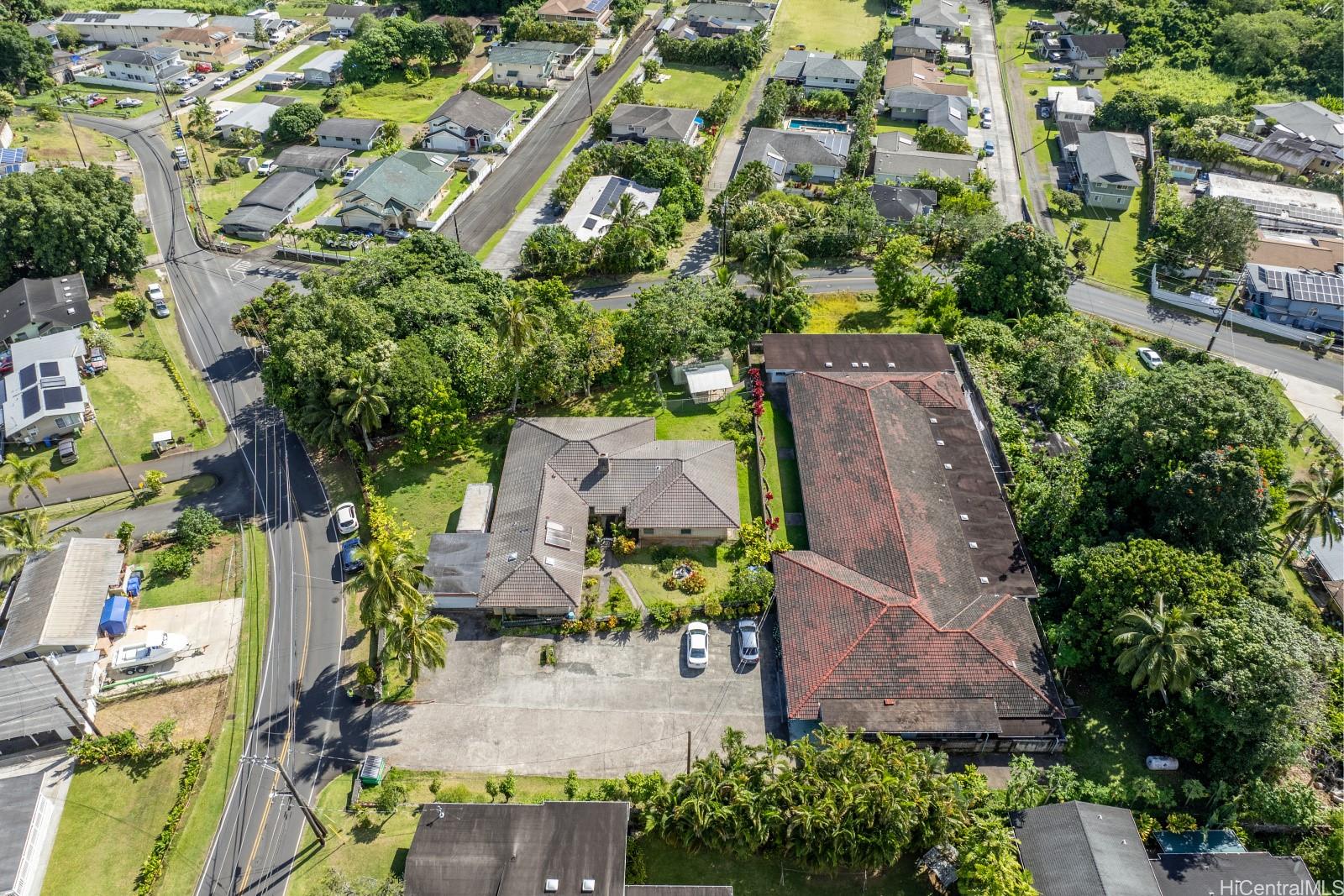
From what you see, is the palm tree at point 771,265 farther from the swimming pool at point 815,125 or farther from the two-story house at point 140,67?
the two-story house at point 140,67

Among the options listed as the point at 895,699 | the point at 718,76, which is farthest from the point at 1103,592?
the point at 718,76

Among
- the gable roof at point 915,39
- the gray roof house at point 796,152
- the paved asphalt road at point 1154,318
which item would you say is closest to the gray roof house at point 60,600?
the paved asphalt road at point 1154,318

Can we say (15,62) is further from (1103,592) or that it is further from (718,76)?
(1103,592)

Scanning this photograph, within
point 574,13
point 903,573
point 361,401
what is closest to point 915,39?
point 574,13

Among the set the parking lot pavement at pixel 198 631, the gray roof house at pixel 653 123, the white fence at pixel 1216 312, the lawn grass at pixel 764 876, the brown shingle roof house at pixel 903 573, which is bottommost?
the parking lot pavement at pixel 198 631

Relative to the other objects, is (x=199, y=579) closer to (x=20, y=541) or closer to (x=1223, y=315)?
(x=20, y=541)
